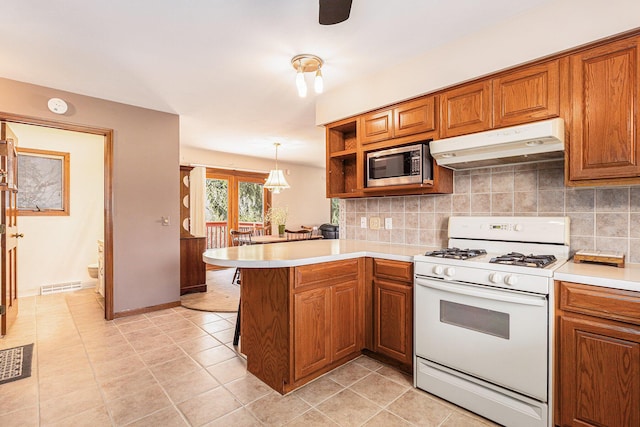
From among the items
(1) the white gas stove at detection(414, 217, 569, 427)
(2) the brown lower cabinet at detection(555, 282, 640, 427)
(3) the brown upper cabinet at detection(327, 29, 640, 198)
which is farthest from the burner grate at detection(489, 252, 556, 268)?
(3) the brown upper cabinet at detection(327, 29, 640, 198)

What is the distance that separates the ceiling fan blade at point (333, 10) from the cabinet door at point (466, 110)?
3.84ft

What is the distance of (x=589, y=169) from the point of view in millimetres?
1772

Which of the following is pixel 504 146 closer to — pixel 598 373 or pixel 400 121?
pixel 400 121

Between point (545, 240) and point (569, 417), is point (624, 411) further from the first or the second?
point (545, 240)

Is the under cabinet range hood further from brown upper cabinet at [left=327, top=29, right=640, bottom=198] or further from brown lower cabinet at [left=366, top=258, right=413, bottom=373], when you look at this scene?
brown lower cabinet at [left=366, top=258, right=413, bottom=373]

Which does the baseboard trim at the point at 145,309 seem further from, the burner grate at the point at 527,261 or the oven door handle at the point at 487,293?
the burner grate at the point at 527,261

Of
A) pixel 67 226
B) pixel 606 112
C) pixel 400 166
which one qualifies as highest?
pixel 606 112

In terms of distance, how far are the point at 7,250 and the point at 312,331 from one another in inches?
120

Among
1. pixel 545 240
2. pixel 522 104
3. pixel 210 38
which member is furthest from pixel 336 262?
pixel 210 38

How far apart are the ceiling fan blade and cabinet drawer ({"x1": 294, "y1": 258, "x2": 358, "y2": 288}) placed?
1.39 metres

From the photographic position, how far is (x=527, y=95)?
197cm

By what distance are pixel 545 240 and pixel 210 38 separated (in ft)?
8.72

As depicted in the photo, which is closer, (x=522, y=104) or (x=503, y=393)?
(x=503, y=393)

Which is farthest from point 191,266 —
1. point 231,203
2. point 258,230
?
point 258,230
